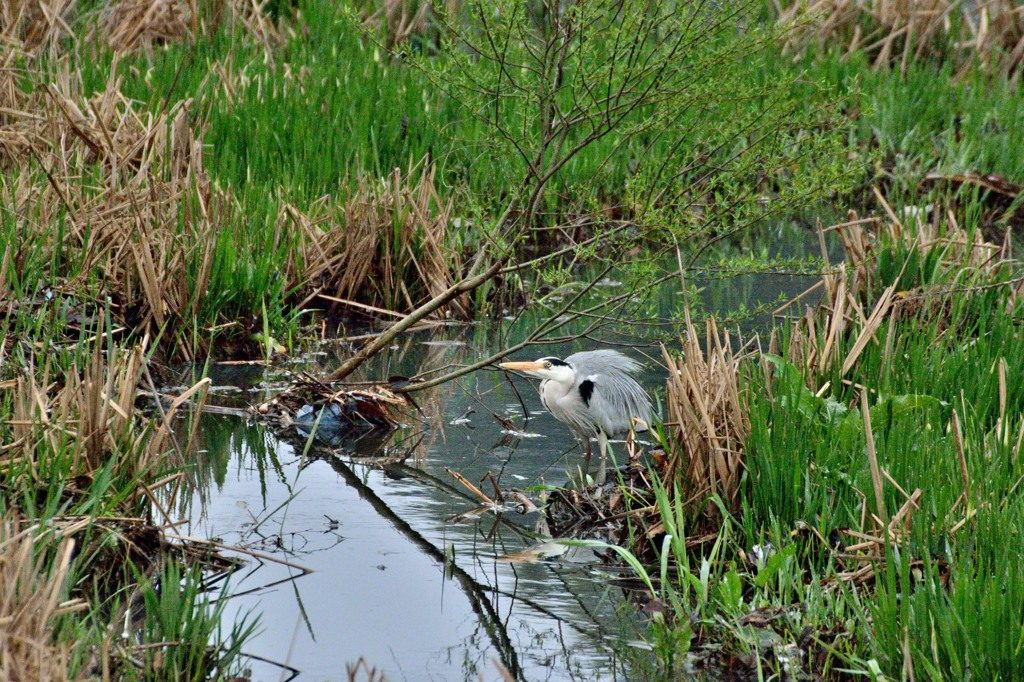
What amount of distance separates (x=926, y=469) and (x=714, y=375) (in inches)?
34.6

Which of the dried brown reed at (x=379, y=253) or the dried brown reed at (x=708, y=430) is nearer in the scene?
the dried brown reed at (x=708, y=430)

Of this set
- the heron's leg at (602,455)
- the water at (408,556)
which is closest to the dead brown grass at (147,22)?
the water at (408,556)

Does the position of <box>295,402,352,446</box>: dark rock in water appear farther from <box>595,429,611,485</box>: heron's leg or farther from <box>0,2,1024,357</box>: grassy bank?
<box>595,429,611,485</box>: heron's leg

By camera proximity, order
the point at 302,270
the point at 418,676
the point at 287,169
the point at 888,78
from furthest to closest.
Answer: the point at 888,78
the point at 287,169
the point at 302,270
the point at 418,676

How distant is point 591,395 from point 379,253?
264 cm

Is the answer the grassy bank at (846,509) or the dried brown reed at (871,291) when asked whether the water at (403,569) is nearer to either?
the grassy bank at (846,509)

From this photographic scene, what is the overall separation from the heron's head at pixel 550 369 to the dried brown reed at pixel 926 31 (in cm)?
867

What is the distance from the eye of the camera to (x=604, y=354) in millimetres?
5500

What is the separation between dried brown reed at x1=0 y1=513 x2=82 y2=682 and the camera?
2689 mm

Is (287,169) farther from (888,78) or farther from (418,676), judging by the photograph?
(888,78)

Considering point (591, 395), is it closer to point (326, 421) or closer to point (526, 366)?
point (526, 366)

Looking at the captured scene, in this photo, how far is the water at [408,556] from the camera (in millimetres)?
3557

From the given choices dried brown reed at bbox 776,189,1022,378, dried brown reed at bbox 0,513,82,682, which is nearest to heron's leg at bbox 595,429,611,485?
dried brown reed at bbox 776,189,1022,378

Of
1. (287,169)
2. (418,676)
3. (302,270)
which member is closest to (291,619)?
(418,676)
